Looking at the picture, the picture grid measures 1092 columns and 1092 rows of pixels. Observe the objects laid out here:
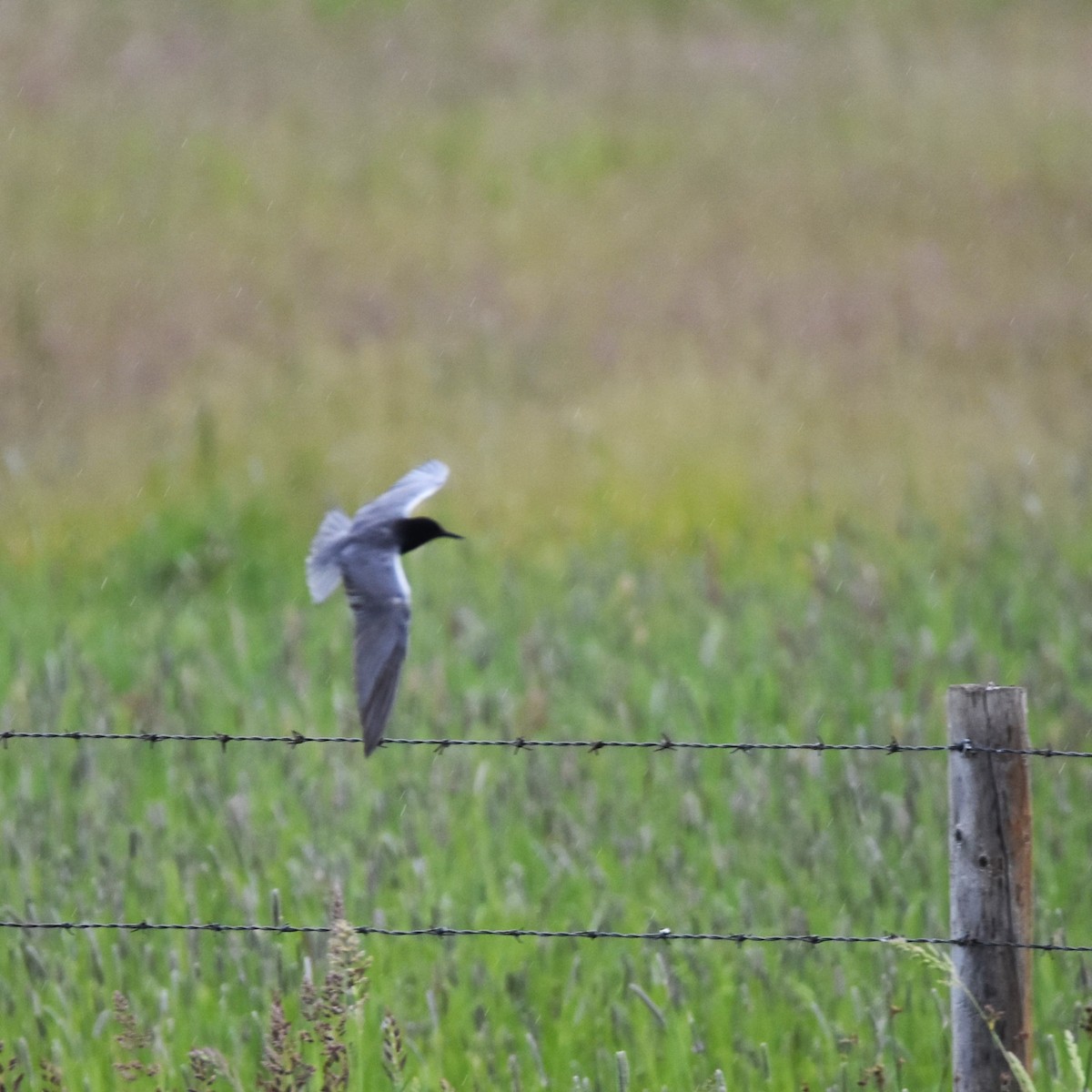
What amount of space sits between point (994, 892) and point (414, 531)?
1613 millimetres

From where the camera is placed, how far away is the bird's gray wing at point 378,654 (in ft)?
10.7

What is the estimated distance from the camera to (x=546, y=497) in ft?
33.6

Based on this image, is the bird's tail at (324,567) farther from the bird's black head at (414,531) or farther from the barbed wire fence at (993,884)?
the barbed wire fence at (993,884)

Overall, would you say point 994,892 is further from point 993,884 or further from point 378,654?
point 378,654

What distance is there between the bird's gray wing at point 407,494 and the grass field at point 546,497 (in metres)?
1.10

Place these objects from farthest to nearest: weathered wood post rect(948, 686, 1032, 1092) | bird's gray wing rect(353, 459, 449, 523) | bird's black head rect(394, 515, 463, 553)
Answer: bird's gray wing rect(353, 459, 449, 523), bird's black head rect(394, 515, 463, 553), weathered wood post rect(948, 686, 1032, 1092)

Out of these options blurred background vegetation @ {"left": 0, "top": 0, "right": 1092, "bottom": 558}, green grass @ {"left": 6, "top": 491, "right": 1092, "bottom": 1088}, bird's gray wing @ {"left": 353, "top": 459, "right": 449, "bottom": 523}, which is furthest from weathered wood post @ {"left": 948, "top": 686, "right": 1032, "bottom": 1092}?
blurred background vegetation @ {"left": 0, "top": 0, "right": 1092, "bottom": 558}

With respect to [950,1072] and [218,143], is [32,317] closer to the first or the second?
[218,143]

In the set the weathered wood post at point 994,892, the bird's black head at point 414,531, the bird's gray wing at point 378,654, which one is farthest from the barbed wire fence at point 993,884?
the bird's black head at point 414,531

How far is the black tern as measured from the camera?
3.35m

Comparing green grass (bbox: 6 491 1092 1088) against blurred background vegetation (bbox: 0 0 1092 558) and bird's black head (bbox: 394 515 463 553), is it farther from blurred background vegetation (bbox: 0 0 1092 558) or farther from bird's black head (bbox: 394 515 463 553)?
blurred background vegetation (bbox: 0 0 1092 558)

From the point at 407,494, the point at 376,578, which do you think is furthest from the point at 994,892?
the point at 407,494

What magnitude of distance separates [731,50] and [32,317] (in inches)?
331

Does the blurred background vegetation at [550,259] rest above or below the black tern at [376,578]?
above
